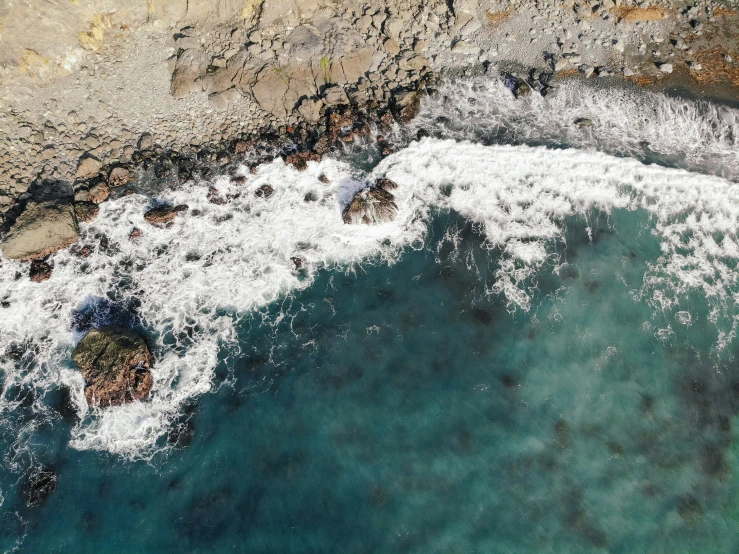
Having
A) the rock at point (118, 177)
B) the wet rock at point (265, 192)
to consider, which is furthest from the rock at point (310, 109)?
the rock at point (118, 177)

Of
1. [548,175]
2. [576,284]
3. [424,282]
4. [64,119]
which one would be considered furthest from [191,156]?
[576,284]

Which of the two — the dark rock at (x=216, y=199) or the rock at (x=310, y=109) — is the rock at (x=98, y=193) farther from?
the rock at (x=310, y=109)

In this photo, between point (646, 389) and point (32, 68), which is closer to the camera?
point (646, 389)

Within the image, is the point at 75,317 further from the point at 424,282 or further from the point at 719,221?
the point at 719,221

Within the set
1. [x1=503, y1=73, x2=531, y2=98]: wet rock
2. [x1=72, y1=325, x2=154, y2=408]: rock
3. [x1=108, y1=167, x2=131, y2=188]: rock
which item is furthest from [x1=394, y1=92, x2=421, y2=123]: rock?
[x1=72, y1=325, x2=154, y2=408]: rock

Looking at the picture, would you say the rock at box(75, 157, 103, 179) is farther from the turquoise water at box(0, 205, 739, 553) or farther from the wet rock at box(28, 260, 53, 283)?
the turquoise water at box(0, 205, 739, 553)

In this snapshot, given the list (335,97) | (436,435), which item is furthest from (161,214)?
(436,435)
